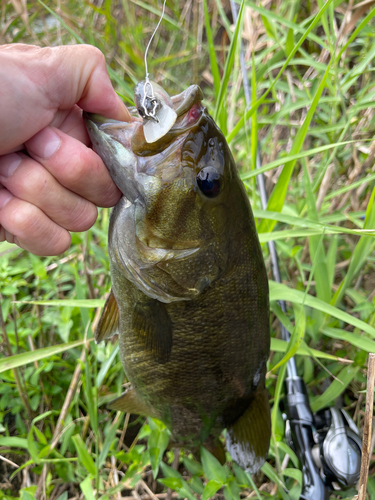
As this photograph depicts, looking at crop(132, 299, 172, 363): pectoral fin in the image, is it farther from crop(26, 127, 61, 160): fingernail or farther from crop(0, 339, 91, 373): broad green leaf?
crop(26, 127, 61, 160): fingernail

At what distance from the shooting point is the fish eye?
1.07m

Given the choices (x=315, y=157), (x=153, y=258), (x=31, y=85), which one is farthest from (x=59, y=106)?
(x=315, y=157)

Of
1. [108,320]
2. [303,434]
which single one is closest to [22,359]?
[108,320]

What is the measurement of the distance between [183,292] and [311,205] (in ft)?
3.01

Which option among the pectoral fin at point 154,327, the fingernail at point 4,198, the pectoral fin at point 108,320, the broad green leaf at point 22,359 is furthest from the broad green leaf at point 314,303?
the fingernail at point 4,198

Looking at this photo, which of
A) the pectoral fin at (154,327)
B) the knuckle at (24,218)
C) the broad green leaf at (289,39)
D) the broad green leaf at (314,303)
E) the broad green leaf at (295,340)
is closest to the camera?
the knuckle at (24,218)

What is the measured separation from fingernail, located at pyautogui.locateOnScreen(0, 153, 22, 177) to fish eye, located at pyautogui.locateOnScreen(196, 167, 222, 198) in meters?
0.56

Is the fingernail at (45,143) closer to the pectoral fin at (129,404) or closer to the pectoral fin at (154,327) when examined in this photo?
the pectoral fin at (154,327)

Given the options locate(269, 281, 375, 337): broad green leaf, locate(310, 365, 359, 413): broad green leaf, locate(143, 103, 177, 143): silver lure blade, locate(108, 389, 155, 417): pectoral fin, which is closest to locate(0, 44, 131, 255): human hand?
locate(143, 103, 177, 143): silver lure blade

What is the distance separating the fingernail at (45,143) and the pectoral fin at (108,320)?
0.56m

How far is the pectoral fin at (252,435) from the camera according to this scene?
4.73ft

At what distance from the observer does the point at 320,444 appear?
1537mm

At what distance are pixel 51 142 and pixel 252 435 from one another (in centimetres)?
128

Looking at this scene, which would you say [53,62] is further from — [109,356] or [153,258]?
[109,356]
